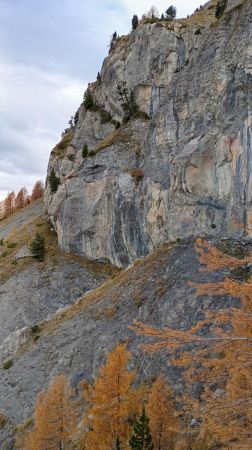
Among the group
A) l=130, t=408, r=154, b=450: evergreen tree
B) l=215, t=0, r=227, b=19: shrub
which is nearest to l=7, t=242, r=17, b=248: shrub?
l=215, t=0, r=227, b=19: shrub

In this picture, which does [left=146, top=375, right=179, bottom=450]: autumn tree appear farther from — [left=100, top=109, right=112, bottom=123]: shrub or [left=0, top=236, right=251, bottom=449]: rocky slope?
[left=100, top=109, right=112, bottom=123]: shrub

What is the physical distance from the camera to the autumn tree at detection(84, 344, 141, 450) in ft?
58.7

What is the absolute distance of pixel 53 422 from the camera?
1938 cm

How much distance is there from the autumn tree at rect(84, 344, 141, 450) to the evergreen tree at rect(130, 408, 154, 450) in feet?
6.52

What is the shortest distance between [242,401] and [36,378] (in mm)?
22088

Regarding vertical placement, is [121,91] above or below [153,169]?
above

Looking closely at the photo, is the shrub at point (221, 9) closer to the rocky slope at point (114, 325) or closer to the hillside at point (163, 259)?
the hillside at point (163, 259)

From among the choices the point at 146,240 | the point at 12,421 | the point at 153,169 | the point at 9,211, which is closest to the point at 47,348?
the point at 12,421

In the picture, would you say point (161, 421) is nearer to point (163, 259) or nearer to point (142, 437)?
point (142, 437)

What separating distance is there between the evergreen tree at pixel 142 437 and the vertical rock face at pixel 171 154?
17397 millimetres

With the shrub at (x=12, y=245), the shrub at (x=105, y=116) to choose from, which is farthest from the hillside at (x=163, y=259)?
the shrub at (x=105, y=116)

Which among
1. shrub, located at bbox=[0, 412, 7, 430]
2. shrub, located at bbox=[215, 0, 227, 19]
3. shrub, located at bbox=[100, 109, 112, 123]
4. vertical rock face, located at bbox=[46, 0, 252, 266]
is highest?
shrub, located at bbox=[215, 0, 227, 19]

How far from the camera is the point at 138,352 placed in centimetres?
2372

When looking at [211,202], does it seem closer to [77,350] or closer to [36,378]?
[77,350]
